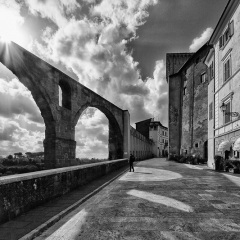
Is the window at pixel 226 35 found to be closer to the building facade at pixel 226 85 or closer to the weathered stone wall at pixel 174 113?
the building facade at pixel 226 85

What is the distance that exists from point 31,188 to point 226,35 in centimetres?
1807

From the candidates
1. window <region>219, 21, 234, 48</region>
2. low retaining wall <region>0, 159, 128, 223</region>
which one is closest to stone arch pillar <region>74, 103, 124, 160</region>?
window <region>219, 21, 234, 48</region>

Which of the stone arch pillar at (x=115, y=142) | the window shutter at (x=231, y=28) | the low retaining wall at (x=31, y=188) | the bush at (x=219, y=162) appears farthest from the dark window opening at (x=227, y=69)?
the stone arch pillar at (x=115, y=142)

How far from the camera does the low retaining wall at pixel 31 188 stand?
4796mm

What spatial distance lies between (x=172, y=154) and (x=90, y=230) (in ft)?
120

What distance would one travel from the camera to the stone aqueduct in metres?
12.0

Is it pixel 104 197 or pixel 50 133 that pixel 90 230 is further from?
pixel 50 133

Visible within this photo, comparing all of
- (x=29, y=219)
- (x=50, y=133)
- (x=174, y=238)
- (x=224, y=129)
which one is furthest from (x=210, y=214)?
(x=224, y=129)

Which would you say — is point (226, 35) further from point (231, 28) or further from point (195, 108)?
point (195, 108)

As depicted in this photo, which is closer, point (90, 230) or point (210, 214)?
point (90, 230)

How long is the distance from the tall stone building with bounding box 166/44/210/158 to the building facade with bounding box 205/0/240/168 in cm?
1157

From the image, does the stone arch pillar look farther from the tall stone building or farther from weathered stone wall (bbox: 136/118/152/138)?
weathered stone wall (bbox: 136/118/152/138)

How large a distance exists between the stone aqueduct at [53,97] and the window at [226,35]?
11.9 meters

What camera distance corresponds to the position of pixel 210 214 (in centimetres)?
546
